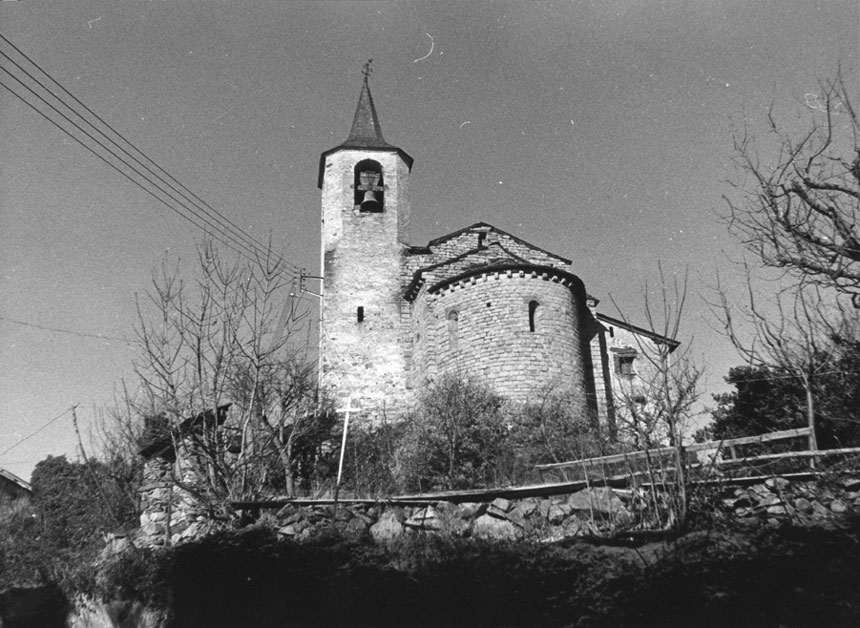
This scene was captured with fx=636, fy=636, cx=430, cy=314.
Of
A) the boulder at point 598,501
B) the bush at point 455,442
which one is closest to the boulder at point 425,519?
the boulder at point 598,501

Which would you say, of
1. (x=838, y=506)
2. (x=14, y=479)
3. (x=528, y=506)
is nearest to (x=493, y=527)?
(x=528, y=506)

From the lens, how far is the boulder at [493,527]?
28.3 feet

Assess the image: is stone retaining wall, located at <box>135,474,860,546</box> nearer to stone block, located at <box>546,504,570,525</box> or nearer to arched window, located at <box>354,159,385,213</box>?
stone block, located at <box>546,504,570,525</box>

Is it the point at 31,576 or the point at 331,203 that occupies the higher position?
the point at 331,203

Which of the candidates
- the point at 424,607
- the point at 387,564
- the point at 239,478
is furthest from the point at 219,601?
the point at 239,478

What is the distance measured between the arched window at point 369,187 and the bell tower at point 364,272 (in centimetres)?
4

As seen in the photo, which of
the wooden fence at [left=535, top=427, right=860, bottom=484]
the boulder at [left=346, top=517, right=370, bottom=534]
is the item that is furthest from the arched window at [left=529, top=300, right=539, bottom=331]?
the boulder at [left=346, top=517, right=370, bottom=534]

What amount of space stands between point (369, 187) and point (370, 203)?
1.31 m

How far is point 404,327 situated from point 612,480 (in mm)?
14293

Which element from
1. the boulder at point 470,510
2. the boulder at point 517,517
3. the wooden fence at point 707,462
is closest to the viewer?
the wooden fence at point 707,462

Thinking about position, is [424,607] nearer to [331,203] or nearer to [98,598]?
[98,598]

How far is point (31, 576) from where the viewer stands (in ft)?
40.2

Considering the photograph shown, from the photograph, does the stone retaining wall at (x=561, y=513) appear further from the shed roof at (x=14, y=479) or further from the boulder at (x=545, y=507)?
the shed roof at (x=14, y=479)

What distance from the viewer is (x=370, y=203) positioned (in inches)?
951
